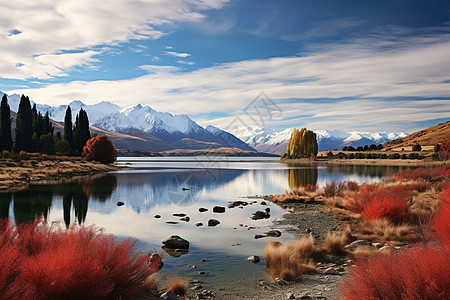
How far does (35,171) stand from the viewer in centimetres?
5416

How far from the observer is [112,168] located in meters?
87.0

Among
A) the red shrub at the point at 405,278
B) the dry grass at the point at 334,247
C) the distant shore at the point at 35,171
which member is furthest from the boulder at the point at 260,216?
the distant shore at the point at 35,171

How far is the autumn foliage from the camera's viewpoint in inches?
3436

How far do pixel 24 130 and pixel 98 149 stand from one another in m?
18.0

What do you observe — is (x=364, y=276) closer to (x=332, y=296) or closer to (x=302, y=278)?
(x=332, y=296)

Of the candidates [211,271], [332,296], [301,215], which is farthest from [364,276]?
[301,215]

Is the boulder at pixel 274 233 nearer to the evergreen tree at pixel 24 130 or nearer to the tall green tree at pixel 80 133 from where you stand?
the evergreen tree at pixel 24 130

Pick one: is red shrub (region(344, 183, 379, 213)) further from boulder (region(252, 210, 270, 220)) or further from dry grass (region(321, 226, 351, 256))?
dry grass (region(321, 226, 351, 256))

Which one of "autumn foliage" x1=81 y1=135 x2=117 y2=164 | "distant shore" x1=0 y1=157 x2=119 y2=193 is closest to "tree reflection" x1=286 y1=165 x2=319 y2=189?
"distant shore" x1=0 y1=157 x2=119 y2=193

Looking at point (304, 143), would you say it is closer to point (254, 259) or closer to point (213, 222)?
point (213, 222)

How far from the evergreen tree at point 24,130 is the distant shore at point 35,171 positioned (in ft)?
28.9

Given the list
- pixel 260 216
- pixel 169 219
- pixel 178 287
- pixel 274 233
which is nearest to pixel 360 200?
pixel 260 216

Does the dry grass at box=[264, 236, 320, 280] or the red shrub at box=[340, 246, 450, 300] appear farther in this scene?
the dry grass at box=[264, 236, 320, 280]

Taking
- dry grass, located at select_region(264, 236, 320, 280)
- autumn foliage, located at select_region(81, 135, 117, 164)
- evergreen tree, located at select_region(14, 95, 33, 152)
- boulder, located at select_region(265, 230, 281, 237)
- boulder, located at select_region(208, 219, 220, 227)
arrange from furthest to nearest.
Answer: autumn foliage, located at select_region(81, 135, 117, 164), evergreen tree, located at select_region(14, 95, 33, 152), boulder, located at select_region(208, 219, 220, 227), boulder, located at select_region(265, 230, 281, 237), dry grass, located at select_region(264, 236, 320, 280)
